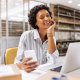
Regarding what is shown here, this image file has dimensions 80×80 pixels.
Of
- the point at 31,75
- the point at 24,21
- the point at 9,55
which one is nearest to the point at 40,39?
the point at 9,55

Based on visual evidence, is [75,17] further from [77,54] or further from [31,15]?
[77,54]

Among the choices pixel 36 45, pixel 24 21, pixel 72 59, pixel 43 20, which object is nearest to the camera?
pixel 72 59

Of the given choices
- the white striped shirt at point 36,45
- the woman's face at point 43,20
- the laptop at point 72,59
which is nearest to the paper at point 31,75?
the laptop at point 72,59

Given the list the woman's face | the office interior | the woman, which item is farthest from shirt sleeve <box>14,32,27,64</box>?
the office interior

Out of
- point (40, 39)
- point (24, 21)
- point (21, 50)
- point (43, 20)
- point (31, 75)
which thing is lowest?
point (31, 75)

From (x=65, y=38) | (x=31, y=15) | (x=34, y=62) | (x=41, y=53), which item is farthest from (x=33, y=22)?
(x=65, y=38)

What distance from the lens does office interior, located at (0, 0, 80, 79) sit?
16.4 feet

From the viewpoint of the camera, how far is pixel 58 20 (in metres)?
6.54

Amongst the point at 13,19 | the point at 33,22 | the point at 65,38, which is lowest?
the point at 65,38

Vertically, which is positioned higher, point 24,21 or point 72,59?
point 24,21

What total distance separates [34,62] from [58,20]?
5.91m

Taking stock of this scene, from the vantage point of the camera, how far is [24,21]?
5.71m

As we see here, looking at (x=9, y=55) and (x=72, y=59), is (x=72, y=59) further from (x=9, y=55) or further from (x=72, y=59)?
(x=9, y=55)

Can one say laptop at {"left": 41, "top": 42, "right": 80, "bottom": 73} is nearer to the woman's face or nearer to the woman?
the woman
